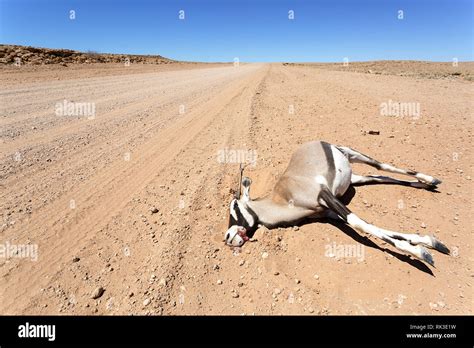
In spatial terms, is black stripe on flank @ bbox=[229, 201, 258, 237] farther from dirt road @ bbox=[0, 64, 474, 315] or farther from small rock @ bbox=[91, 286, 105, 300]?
small rock @ bbox=[91, 286, 105, 300]

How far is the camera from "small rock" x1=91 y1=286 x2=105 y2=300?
3.60 metres

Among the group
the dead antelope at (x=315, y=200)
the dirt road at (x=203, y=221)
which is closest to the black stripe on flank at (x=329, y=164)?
the dead antelope at (x=315, y=200)

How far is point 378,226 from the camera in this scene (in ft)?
15.8

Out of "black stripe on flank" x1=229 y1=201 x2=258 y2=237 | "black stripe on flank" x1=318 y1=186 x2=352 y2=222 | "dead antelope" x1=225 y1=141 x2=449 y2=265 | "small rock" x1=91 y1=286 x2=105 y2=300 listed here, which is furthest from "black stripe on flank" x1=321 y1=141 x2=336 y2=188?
"small rock" x1=91 y1=286 x2=105 y2=300

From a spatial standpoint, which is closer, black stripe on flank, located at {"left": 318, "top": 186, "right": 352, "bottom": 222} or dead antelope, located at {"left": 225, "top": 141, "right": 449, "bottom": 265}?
dead antelope, located at {"left": 225, "top": 141, "right": 449, "bottom": 265}

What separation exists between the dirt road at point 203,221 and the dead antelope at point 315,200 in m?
0.19

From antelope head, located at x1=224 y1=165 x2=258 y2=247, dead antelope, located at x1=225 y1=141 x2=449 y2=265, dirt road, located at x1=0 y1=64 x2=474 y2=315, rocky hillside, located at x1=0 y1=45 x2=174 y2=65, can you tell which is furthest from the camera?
rocky hillside, located at x1=0 y1=45 x2=174 y2=65

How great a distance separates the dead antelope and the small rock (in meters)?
1.70

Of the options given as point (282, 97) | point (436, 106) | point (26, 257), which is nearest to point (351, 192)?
point (26, 257)

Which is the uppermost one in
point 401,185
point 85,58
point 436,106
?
point 85,58

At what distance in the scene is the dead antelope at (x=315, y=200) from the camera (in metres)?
4.33
